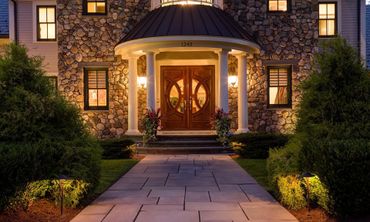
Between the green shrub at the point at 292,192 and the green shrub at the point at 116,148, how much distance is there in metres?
7.62

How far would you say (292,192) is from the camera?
23.0 ft

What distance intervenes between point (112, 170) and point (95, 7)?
9.20m

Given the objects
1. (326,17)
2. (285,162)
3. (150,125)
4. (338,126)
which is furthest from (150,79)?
(338,126)

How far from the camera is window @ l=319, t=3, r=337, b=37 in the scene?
63.3 feet

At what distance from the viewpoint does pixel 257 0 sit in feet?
60.5

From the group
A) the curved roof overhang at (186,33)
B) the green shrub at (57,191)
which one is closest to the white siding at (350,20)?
the curved roof overhang at (186,33)

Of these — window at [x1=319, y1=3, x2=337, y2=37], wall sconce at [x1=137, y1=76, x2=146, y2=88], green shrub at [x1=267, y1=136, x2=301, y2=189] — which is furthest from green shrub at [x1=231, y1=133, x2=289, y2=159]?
window at [x1=319, y1=3, x2=337, y2=37]

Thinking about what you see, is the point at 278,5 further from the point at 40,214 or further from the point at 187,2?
the point at 40,214

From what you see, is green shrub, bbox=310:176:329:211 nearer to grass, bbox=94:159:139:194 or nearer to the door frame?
grass, bbox=94:159:139:194

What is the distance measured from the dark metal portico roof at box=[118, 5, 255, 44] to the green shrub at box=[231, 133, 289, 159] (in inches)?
149

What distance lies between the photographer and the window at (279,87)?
60.8ft

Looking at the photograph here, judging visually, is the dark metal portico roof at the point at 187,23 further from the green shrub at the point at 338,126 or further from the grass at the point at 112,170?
the green shrub at the point at 338,126

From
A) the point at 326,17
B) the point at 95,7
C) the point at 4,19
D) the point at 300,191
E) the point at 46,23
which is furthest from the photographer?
the point at 4,19

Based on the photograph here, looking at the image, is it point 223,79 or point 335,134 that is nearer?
point 335,134
